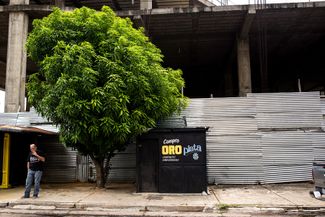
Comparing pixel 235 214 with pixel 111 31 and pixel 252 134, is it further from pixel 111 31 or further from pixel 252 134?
pixel 111 31

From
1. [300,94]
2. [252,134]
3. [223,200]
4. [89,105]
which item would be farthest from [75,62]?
[300,94]

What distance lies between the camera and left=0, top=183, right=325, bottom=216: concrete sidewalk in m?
8.63

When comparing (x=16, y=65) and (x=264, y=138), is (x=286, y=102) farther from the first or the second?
(x=16, y=65)

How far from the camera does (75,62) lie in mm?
9953

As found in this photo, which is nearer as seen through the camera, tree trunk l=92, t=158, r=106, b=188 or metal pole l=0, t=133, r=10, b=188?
tree trunk l=92, t=158, r=106, b=188

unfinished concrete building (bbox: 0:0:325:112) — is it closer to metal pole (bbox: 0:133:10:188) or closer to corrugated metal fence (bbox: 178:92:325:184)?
corrugated metal fence (bbox: 178:92:325:184)

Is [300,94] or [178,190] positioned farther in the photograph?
[300,94]

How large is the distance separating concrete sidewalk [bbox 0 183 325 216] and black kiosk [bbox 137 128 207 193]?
1.20ft

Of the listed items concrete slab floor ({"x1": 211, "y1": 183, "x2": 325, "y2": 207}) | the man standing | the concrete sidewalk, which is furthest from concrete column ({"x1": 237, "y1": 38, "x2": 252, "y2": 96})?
the man standing

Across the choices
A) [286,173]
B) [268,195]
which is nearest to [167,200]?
[268,195]

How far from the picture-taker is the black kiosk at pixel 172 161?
10.6m

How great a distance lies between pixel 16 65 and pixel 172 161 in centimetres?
1291

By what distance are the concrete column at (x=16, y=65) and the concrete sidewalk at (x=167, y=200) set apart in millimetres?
8125

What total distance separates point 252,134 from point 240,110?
1.14 meters
